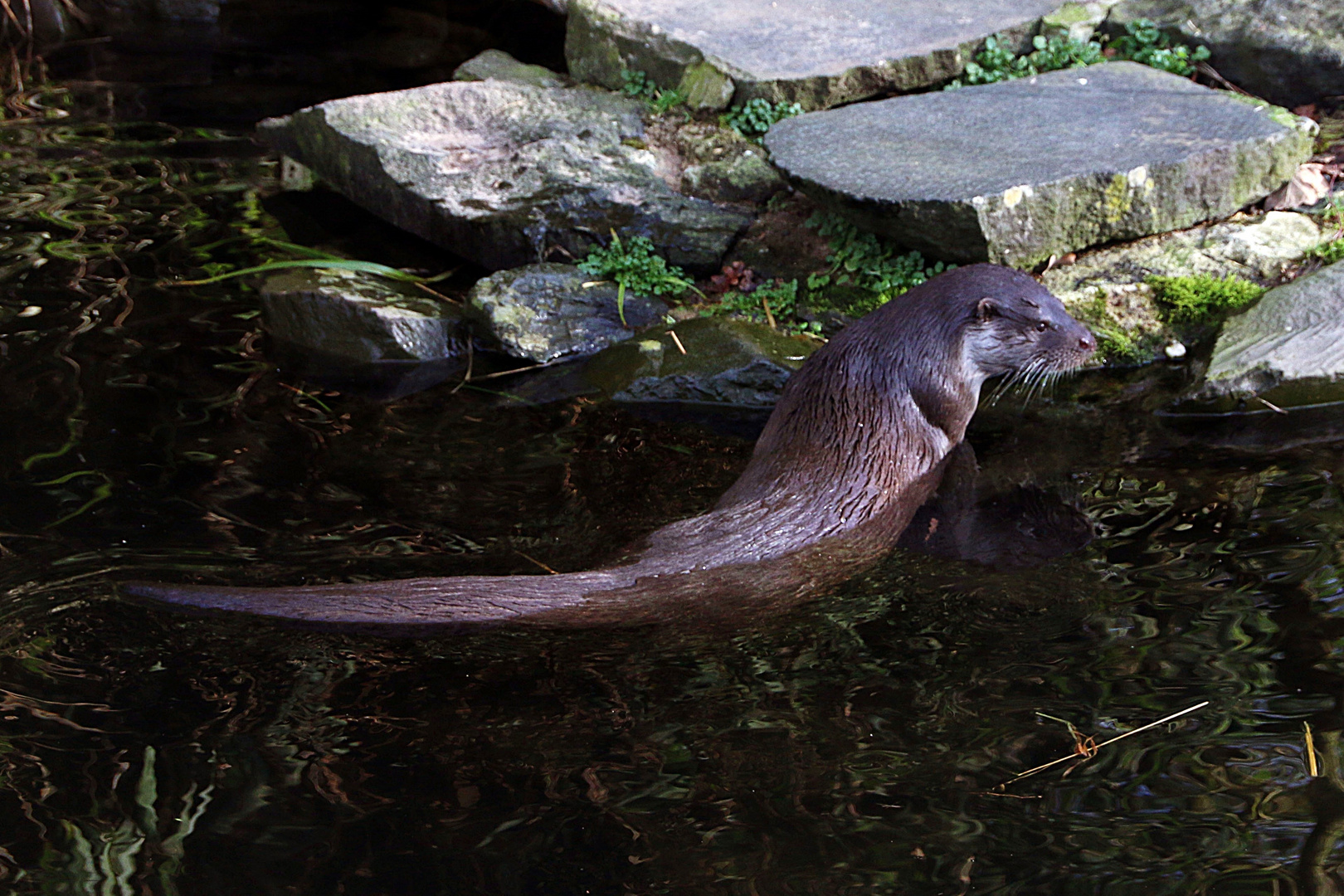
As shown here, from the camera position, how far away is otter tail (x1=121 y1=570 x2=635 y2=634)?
226 cm

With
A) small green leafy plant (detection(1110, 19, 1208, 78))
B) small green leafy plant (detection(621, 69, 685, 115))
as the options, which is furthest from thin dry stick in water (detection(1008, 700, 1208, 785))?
small green leafy plant (detection(621, 69, 685, 115))

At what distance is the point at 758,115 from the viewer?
4.44 meters

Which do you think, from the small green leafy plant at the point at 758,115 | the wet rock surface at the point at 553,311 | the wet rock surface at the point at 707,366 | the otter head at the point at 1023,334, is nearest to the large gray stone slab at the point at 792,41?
the small green leafy plant at the point at 758,115

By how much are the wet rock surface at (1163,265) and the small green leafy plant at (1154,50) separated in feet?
2.73

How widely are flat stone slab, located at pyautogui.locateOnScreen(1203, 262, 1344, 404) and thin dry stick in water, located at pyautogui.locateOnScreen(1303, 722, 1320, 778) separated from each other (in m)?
1.54

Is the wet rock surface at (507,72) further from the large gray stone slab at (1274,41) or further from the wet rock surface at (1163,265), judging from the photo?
the large gray stone slab at (1274,41)

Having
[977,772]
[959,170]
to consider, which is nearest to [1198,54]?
[959,170]

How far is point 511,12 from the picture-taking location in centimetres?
718

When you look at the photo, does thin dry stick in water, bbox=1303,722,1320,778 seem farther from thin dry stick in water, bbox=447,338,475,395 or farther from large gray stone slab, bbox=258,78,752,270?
large gray stone slab, bbox=258,78,752,270

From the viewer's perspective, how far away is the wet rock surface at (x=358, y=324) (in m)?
3.81

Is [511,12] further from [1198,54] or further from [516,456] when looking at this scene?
[516,456]

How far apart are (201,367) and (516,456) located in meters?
1.08

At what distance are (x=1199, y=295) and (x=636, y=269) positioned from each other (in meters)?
1.77

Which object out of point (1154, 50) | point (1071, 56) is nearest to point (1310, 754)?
point (1071, 56)
